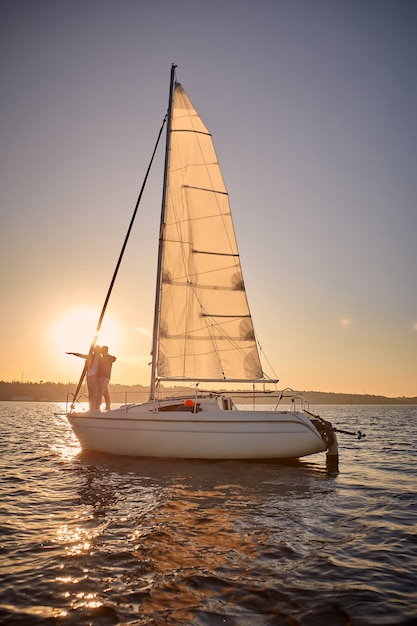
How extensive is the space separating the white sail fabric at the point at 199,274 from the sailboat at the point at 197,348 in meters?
0.04

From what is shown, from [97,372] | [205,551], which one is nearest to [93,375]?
[97,372]

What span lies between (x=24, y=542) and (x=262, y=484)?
627 centimetres

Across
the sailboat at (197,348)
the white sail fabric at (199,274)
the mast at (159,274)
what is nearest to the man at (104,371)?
the sailboat at (197,348)

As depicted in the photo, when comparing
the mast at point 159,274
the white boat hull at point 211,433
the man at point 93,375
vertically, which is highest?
the mast at point 159,274

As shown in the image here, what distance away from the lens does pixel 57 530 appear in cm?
689

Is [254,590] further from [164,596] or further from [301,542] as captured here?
[301,542]

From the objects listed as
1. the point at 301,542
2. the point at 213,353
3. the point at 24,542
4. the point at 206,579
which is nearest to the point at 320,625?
the point at 206,579

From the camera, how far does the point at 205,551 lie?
5922 millimetres

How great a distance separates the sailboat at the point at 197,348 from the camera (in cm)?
1321

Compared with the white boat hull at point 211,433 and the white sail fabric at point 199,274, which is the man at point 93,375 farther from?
the white sail fabric at point 199,274

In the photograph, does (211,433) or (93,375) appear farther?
(93,375)

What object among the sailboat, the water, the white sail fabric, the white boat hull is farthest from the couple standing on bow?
the water

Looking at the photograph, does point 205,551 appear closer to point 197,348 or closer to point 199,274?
point 197,348

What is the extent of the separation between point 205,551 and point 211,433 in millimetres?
7326
